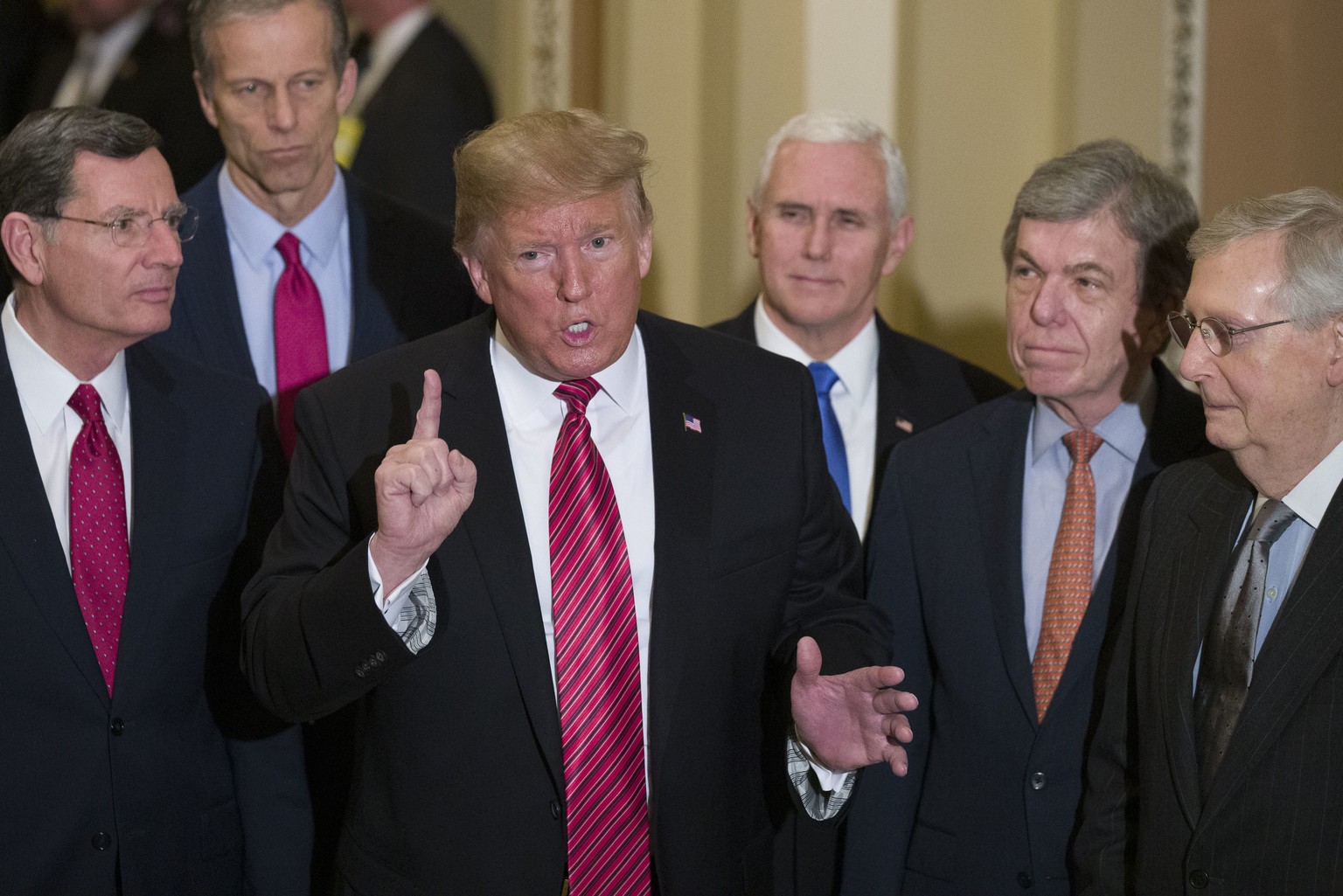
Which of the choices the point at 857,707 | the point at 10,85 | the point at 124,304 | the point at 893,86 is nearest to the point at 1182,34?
the point at 893,86

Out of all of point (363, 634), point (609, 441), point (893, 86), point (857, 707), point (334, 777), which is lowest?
point (334, 777)

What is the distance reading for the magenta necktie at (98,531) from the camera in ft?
8.56

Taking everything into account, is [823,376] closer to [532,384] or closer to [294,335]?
[532,384]

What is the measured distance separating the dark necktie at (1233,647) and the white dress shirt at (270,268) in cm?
179

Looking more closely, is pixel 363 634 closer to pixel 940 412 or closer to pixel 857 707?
pixel 857 707

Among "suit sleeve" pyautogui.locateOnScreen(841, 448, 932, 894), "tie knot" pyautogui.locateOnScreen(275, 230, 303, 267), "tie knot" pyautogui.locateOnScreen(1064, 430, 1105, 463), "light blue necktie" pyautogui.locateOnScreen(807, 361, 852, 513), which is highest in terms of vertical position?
"tie knot" pyautogui.locateOnScreen(275, 230, 303, 267)

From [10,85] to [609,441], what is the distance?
406cm

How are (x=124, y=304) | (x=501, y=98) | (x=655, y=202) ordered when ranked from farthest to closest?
(x=501, y=98) < (x=655, y=202) < (x=124, y=304)

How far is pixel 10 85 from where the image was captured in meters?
5.64

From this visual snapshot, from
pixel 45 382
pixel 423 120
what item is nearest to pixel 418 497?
pixel 45 382

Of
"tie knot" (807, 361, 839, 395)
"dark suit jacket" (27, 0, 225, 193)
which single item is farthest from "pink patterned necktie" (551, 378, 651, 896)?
"dark suit jacket" (27, 0, 225, 193)

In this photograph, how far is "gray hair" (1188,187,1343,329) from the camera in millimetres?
2314

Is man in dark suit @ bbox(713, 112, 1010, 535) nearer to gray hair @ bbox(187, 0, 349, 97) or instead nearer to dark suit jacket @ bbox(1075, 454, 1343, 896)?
dark suit jacket @ bbox(1075, 454, 1343, 896)

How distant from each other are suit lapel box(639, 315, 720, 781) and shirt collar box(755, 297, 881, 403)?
0.78 metres
